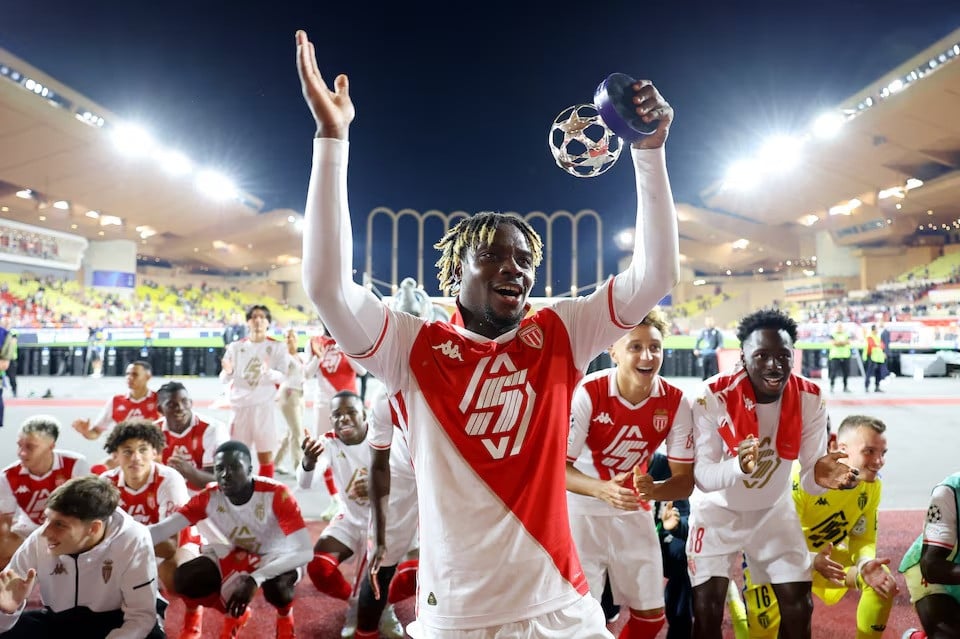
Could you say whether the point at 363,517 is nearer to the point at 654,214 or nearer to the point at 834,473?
the point at 834,473

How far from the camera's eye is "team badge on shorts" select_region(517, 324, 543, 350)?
4.97 ft

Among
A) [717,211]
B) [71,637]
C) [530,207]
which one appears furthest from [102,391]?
[717,211]

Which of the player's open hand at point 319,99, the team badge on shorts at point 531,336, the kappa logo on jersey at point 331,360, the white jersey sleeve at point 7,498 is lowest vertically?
the white jersey sleeve at point 7,498

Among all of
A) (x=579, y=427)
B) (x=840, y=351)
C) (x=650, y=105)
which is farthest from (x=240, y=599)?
(x=840, y=351)

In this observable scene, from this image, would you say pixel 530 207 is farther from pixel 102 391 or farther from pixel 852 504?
pixel 852 504

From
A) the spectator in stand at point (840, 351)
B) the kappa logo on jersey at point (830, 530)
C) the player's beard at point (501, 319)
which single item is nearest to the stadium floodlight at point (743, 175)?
the spectator in stand at point (840, 351)

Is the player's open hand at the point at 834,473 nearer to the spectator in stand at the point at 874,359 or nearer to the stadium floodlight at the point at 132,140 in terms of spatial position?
the spectator in stand at the point at 874,359

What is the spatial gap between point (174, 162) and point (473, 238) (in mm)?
31833

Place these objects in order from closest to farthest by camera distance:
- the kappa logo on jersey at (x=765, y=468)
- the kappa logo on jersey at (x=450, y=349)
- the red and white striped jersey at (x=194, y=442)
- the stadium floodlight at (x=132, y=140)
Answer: the kappa logo on jersey at (x=450, y=349) → the kappa logo on jersey at (x=765, y=468) → the red and white striped jersey at (x=194, y=442) → the stadium floodlight at (x=132, y=140)

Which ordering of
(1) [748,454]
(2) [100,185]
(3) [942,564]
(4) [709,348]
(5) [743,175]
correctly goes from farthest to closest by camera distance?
1. (5) [743,175]
2. (2) [100,185]
3. (4) [709,348]
4. (3) [942,564]
5. (1) [748,454]

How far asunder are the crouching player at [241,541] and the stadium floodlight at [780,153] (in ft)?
104

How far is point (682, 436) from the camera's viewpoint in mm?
3107

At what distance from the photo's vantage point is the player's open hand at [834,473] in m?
2.79

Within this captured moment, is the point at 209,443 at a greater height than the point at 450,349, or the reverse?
the point at 450,349
